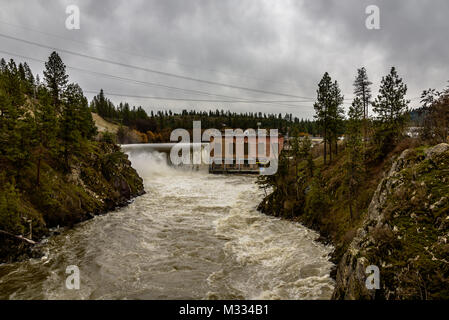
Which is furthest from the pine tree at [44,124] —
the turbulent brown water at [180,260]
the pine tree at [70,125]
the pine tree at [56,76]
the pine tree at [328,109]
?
the pine tree at [328,109]

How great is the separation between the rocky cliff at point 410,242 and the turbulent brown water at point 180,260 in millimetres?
5586

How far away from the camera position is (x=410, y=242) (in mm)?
8359

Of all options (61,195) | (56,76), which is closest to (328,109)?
(61,195)

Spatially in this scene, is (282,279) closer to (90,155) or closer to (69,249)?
(69,249)

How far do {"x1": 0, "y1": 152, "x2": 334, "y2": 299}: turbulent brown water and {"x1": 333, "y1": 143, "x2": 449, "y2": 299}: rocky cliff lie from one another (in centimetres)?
559

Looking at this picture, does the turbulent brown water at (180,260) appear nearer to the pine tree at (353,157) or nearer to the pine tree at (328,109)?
the pine tree at (353,157)

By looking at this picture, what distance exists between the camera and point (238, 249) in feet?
65.4

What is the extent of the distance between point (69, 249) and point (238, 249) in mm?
13799

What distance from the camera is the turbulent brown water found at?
14203mm

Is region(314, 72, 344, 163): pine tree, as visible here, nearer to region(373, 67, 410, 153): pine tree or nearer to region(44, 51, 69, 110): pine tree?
region(373, 67, 410, 153): pine tree

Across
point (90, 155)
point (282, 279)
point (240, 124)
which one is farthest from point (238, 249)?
point (240, 124)

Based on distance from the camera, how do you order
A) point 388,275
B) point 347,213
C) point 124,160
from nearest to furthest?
point 388,275 < point 347,213 < point 124,160

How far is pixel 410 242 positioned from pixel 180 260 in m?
14.6

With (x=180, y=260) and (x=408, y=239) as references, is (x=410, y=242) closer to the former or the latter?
(x=408, y=239)
